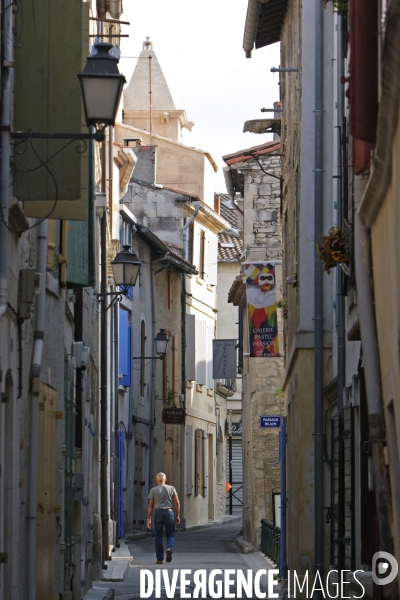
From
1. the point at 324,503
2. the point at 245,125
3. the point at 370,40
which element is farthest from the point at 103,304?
the point at 370,40

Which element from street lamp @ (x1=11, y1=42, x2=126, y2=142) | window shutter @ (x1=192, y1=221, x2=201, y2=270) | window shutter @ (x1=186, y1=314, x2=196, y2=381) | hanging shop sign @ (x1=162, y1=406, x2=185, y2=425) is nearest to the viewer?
street lamp @ (x1=11, y1=42, x2=126, y2=142)

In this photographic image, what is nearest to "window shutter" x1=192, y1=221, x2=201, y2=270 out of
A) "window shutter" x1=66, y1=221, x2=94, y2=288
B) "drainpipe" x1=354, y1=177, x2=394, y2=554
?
"window shutter" x1=66, y1=221, x2=94, y2=288

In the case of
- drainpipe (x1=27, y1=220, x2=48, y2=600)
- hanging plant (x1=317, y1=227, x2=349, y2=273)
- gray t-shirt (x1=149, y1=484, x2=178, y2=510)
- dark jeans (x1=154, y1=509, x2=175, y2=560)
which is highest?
hanging plant (x1=317, y1=227, x2=349, y2=273)

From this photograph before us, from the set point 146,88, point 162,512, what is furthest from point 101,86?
point 146,88

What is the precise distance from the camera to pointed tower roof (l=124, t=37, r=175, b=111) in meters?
43.1

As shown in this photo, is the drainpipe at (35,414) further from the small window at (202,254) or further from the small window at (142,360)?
the small window at (202,254)

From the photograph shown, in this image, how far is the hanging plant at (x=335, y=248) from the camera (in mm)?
10977

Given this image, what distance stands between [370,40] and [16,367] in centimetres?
364

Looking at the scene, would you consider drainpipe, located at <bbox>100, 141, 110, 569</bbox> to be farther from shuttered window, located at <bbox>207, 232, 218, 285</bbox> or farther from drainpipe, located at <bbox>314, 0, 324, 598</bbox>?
shuttered window, located at <bbox>207, 232, 218, 285</bbox>

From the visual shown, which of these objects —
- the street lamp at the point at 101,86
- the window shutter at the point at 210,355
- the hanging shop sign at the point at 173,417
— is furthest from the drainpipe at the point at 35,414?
the window shutter at the point at 210,355

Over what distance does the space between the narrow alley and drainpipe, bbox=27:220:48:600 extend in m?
4.38

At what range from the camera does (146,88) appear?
43.3 metres

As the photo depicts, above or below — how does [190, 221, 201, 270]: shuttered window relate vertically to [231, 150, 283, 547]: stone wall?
above

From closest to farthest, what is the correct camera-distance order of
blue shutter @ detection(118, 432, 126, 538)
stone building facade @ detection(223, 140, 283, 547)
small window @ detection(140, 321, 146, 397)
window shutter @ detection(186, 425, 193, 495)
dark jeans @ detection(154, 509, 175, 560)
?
dark jeans @ detection(154, 509, 175, 560)
stone building facade @ detection(223, 140, 283, 547)
blue shutter @ detection(118, 432, 126, 538)
small window @ detection(140, 321, 146, 397)
window shutter @ detection(186, 425, 193, 495)
